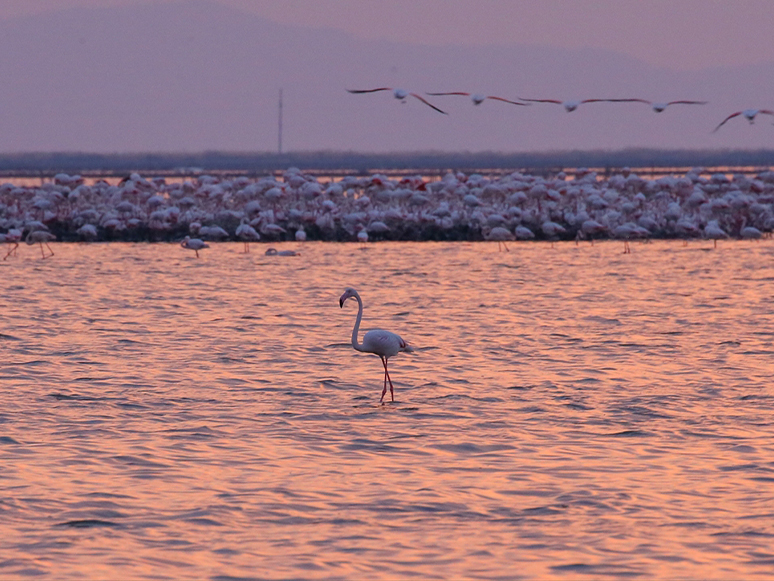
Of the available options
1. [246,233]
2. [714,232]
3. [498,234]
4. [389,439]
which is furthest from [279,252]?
[389,439]

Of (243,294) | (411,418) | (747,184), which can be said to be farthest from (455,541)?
(747,184)

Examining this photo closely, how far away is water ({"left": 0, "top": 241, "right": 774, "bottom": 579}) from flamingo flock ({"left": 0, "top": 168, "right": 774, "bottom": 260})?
11.6 m

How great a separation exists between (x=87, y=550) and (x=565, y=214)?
27.8 meters

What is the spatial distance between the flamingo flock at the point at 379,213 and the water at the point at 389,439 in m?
11.6

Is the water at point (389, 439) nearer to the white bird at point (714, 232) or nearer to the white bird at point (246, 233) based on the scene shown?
the white bird at point (246, 233)

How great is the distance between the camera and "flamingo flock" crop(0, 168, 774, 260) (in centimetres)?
3128

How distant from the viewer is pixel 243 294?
67.2 feet

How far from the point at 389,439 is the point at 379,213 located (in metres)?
22.4

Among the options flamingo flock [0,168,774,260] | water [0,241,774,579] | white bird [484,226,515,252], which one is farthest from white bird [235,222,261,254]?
water [0,241,774,579]

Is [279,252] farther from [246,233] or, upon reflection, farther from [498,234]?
[498,234]

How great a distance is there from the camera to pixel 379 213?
3222 centimetres

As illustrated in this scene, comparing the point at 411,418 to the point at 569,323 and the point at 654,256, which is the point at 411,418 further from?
the point at 654,256

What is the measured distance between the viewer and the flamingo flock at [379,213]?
3128 cm

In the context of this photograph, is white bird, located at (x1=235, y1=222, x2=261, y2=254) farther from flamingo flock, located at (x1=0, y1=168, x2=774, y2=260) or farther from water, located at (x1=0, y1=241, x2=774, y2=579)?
water, located at (x1=0, y1=241, x2=774, y2=579)
